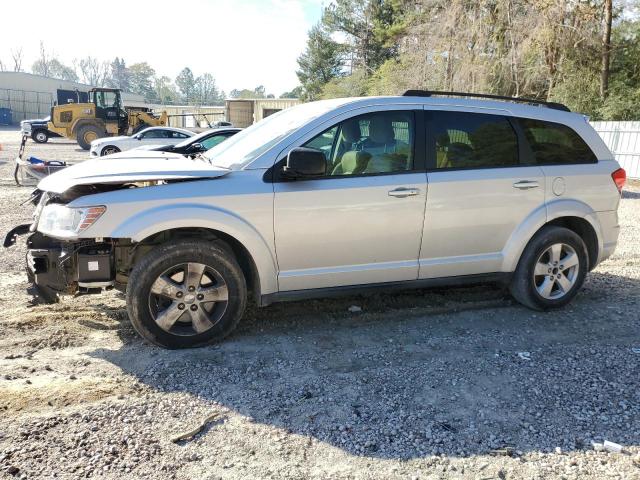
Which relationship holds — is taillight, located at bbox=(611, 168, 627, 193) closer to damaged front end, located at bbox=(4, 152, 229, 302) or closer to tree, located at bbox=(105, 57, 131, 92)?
damaged front end, located at bbox=(4, 152, 229, 302)

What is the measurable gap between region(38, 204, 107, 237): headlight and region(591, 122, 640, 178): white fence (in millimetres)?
17180

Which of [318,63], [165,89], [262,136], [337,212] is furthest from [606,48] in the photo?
[165,89]

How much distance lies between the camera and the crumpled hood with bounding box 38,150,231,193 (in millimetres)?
3594

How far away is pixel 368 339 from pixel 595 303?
2.58 m

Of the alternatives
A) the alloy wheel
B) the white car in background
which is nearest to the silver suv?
the alloy wheel

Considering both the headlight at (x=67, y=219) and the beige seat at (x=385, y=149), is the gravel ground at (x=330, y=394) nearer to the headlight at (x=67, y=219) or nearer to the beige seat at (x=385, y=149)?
the headlight at (x=67, y=219)

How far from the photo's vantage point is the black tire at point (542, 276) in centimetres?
463

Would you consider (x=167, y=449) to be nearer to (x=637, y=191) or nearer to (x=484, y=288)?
(x=484, y=288)

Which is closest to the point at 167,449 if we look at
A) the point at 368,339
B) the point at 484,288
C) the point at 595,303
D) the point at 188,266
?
the point at 188,266

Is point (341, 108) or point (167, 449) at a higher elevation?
point (341, 108)

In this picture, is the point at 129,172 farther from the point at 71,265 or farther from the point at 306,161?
the point at 306,161

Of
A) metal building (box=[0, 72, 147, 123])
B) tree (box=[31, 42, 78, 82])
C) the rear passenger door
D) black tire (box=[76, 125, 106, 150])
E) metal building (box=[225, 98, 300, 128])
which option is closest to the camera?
the rear passenger door

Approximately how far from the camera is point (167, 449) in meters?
2.71

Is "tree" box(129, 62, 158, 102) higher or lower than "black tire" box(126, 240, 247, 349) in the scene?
higher
